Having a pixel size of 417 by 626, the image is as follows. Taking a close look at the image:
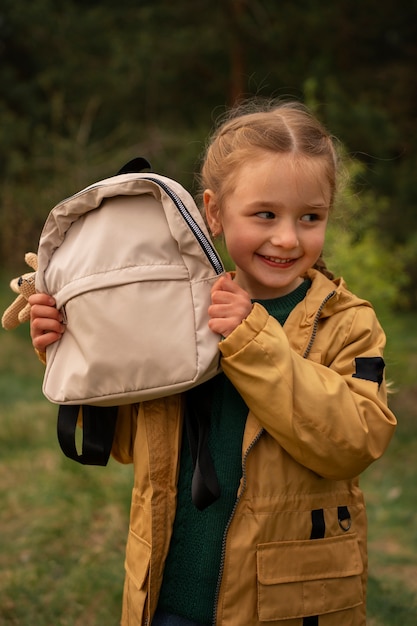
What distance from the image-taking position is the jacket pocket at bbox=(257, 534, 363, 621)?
184cm

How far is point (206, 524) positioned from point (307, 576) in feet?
0.96

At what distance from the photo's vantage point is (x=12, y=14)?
1498 cm

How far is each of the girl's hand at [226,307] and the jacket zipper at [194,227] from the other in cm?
5

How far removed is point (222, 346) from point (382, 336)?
0.48 metres

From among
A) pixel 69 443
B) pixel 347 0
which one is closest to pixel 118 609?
pixel 69 443

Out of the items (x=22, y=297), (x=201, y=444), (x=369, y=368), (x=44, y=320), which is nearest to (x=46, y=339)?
(x=44, y=320)

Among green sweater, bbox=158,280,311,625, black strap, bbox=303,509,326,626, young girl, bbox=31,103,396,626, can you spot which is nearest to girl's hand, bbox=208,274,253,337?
young girl, bbox=31,103,396,626

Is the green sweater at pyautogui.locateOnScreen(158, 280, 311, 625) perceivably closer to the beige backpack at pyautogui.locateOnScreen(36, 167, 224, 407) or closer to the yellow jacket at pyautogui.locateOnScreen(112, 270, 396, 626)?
the yellow jacket at pyautogui.locateOnScreen(112, 270, 396, 626)

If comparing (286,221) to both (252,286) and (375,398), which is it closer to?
(252,286)

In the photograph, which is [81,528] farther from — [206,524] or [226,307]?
[226,307]

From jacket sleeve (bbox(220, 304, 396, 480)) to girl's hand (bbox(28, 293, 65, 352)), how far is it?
0.47 meters

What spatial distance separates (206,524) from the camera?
6.26 ft

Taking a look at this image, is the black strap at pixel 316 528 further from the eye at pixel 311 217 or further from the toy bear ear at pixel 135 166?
the toy bear ear at pixel 135 166

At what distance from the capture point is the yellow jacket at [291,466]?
173 cm
